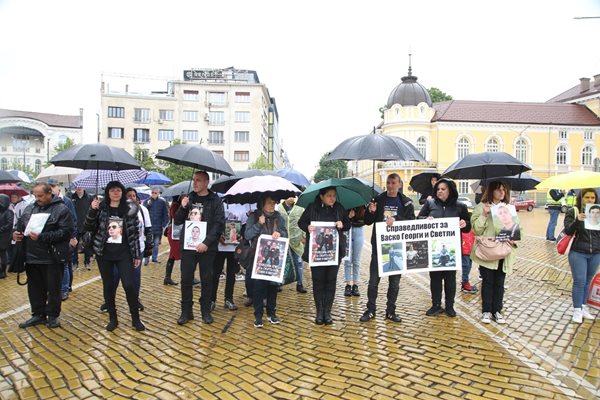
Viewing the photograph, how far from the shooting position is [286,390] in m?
3.87

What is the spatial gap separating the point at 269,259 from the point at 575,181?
4.20 m

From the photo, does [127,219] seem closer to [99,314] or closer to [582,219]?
[99,314]

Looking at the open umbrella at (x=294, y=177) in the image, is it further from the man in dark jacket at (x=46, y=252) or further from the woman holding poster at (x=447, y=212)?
the man in dark jacket at (x=46, y=252)

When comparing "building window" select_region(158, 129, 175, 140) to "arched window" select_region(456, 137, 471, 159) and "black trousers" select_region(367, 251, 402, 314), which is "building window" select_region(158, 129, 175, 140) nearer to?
"arched window" select_region(456, 137, 471, 159)

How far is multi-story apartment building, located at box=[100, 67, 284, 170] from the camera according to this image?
6219 cm

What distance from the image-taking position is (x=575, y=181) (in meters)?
5.62

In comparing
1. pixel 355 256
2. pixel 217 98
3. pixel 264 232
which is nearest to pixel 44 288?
pixel 264 232

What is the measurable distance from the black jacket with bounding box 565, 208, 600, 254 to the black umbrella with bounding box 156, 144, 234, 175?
4885 millimetres

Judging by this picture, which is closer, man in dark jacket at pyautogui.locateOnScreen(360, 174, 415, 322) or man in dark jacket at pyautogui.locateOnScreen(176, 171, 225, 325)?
man in dark jacket at pyautogui.locateOnScreen(176, 171, 225, 325)

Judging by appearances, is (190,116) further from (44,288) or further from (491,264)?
(491,264)

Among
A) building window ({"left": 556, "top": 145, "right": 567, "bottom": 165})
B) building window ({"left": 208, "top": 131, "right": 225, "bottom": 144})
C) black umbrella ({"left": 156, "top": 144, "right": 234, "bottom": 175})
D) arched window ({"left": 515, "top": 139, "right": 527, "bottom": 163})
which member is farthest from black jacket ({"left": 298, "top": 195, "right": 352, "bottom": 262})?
building window ({"left": 556, "top": 145, "right": 567, "bottom": 165})

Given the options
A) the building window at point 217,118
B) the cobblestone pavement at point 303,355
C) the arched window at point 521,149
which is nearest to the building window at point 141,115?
the building window at point 217,118

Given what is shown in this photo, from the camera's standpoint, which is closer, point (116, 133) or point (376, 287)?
point (376, 287)

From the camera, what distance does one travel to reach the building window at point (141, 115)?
62.5 m
